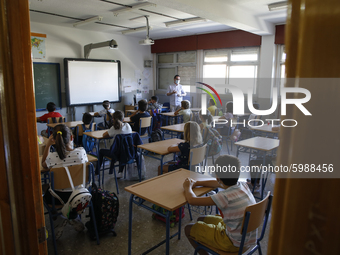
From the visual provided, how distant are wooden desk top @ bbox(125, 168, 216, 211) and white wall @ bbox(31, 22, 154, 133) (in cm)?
570

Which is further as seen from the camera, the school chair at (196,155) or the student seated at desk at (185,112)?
the student seated at desk at (185,112)

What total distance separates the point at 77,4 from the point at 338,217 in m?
5.59

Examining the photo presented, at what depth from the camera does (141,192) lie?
1.94 metres

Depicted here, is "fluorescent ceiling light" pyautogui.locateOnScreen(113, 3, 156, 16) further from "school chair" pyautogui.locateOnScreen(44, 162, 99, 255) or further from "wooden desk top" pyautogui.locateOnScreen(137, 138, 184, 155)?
"school chair" pyautogui.locateOnScreen(44, 162, 99, 255)

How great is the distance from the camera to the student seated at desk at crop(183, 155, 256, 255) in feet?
5.28

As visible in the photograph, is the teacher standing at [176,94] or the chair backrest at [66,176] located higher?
the teacher standing at [176,94]

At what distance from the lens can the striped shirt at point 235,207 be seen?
5.25 feet

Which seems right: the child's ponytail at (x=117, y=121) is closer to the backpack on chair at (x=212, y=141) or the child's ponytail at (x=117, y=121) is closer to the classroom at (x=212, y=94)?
the classroom at (x=212, y=94)

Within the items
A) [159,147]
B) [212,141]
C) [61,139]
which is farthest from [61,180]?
[212,141]

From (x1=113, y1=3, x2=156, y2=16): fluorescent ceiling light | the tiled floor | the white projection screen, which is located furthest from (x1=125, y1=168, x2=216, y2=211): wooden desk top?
the white projection screen

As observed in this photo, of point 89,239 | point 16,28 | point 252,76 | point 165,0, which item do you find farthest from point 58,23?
point 16,28

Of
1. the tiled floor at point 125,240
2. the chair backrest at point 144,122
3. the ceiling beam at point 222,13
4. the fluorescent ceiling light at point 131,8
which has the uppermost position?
the fluorescent ceiling light at point 131,8

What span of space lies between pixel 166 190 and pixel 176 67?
747 centimetres

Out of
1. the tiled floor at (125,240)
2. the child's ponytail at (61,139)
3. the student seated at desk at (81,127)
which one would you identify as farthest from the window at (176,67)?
the child's ponytail at (61,139)
